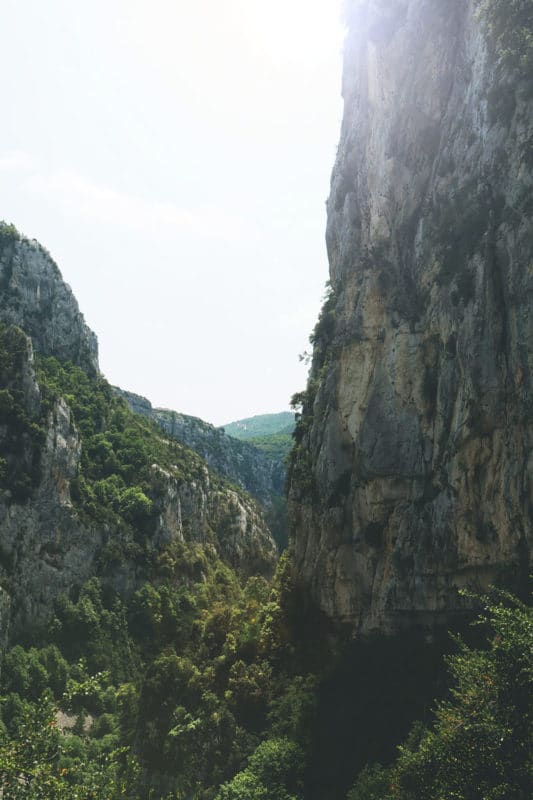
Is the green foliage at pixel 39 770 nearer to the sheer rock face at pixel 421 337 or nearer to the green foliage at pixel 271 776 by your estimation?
the green foliage at pixel 271 776

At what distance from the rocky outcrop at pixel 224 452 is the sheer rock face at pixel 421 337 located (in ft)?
328

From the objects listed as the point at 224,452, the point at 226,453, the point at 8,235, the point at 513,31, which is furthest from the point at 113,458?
the point at 226,453

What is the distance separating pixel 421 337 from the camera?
31031 mm

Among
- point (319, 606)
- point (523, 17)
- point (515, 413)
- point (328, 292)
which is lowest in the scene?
point (319, 606)

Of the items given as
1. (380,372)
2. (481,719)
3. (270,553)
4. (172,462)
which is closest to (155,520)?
(172,462)

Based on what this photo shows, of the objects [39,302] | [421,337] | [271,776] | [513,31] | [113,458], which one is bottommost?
[271,776]

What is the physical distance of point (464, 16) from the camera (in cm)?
2997

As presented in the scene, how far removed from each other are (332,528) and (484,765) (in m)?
23.1

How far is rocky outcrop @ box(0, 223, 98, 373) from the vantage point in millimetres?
74562

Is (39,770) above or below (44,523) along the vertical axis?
above

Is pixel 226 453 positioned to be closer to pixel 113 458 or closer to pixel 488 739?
pixel 113 458

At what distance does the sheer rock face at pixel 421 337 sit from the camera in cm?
2345

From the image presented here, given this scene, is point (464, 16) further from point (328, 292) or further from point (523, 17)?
point (328, 292)

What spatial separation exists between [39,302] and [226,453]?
267 feet
